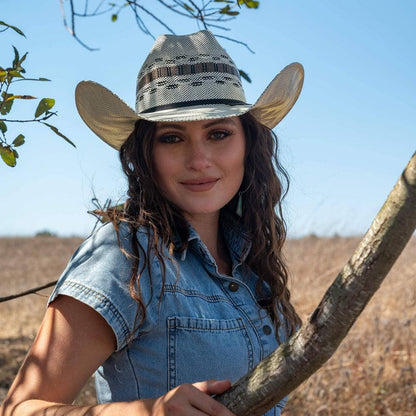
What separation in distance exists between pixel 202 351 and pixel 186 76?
1.03 metres

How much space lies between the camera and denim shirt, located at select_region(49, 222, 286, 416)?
1.58 metres

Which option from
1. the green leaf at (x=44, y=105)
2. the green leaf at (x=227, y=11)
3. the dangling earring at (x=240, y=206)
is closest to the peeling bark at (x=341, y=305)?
the green leaf at (x=44, y=105)

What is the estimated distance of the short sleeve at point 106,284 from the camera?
154 centimetres

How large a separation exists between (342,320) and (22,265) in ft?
46.3

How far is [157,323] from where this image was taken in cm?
165

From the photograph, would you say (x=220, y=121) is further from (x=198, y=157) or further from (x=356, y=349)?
(x=356, y=349)

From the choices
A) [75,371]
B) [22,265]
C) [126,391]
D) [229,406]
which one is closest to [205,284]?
[126,391]

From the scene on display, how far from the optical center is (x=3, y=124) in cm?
175

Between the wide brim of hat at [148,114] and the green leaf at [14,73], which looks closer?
the green leaf at [14,73]

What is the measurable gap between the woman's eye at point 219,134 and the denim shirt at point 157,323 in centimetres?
47

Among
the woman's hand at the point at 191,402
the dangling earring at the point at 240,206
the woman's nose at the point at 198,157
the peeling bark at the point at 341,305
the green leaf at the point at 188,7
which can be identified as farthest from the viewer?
the green leaf at the point at 188,7

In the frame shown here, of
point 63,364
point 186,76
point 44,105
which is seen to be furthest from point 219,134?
point 63,364

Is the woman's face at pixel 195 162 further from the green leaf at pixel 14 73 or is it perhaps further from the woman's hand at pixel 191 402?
the woman's hand at pixel 191 402

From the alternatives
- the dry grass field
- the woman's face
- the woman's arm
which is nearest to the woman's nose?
the woman's face
